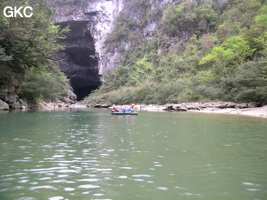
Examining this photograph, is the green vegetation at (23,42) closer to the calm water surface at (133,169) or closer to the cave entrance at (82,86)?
the calm water surface at (133,169)

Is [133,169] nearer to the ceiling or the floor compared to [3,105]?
nearer to the floor

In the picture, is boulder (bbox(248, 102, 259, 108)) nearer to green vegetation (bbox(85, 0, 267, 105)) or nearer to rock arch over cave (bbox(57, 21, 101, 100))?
green vegetation (bbox(85, 0, 267, 105))

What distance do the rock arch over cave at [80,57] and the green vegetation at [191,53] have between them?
6.47 m

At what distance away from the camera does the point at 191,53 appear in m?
49.0

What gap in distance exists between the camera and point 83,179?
16.0 ft

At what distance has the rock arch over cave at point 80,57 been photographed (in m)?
70.3

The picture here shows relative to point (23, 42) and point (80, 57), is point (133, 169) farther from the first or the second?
point (80, 57)

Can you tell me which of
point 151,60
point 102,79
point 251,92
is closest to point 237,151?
point 251,92

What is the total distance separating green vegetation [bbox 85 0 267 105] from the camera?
29.9 meters

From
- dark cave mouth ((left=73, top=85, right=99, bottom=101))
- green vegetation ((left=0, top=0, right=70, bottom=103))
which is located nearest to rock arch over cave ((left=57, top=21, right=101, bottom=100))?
dark cave mouth ((left=73, top=85, right=99, bottom=101))

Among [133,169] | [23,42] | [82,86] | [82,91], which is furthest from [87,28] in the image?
[133,169]

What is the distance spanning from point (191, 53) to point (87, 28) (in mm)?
31820

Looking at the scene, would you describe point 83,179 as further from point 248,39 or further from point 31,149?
point 248,39

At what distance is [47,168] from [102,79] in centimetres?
6602
